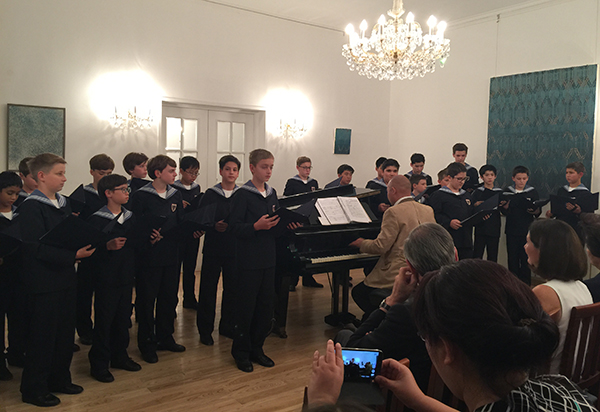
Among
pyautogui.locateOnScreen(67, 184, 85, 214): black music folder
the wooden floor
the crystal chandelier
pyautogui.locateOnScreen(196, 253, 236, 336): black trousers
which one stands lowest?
the wooden floor

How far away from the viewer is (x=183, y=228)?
3850 mm

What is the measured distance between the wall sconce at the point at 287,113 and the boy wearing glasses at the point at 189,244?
9.31 ft

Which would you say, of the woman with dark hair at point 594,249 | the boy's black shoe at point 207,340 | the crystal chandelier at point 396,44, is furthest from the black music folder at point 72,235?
the crystal chandelier at point 396,44

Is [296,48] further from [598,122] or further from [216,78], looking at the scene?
[598,122]


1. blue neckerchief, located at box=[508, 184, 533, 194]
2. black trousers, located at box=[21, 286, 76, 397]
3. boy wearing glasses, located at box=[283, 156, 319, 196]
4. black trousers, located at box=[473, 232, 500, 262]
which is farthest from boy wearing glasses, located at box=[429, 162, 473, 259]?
black trousers, located at box=[21, 286, 76, 397]

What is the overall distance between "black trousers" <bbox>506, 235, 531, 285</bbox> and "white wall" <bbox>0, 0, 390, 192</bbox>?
2.94 m

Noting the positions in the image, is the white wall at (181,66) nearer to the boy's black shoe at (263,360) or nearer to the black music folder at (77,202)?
the black music folder at (77,202)

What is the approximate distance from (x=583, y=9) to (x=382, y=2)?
251cm

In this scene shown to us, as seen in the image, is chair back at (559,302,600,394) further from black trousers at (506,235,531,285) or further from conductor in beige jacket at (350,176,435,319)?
black trousers at (506,235,531,285)

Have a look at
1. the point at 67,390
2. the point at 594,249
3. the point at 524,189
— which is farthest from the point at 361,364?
the point at 524,189

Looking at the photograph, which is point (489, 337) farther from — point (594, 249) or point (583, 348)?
point (594, 249)

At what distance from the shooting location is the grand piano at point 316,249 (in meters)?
4.25

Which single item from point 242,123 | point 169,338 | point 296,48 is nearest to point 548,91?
point 296,48

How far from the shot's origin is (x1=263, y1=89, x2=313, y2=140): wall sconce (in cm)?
784
